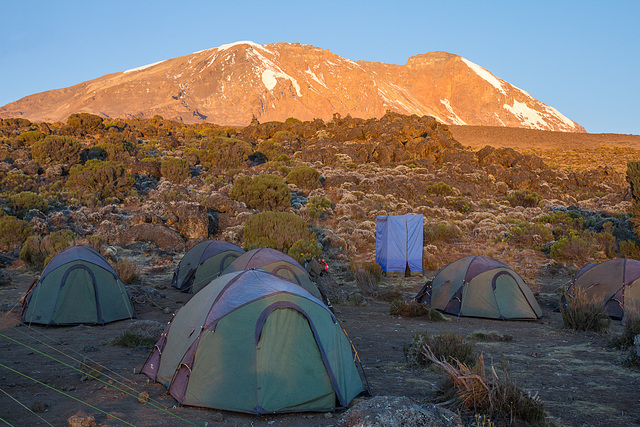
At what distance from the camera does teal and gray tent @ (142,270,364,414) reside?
219 inches

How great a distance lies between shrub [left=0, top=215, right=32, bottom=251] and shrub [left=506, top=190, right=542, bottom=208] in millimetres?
23059

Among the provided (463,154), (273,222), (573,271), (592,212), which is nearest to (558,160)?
(463,154)

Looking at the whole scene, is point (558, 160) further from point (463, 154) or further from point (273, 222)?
point (273, 222)

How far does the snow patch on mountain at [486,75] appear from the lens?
5002 inches

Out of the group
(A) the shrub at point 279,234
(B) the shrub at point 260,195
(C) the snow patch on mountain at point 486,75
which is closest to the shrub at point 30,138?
(B) the shrub at point 260,195

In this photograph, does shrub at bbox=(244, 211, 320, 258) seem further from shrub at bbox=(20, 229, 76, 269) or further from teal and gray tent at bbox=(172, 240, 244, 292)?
shrub at bbox=(20, 229, 76, 269)

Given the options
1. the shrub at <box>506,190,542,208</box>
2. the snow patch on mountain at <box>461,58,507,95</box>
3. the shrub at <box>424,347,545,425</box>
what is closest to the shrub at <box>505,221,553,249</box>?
Answer: the shrub at <box>506,190,542,208</box>

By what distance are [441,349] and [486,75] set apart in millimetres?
138011

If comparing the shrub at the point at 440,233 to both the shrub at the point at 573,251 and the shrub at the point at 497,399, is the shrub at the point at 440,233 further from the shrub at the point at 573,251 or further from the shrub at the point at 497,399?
the shrub at the point at 497,399

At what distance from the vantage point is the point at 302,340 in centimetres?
589

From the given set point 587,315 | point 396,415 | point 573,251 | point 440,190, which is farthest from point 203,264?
point 440,190

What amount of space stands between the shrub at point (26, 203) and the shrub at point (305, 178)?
12.9 m

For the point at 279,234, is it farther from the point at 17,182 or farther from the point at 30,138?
Result: the point at 30,138

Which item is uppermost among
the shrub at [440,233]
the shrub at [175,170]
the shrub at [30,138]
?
the shrub at [30,138]
